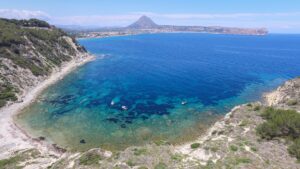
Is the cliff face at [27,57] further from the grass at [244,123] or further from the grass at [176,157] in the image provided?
the grass at [244,123]

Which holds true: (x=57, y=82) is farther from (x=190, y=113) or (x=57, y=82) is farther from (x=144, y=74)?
(x=190, y=113)

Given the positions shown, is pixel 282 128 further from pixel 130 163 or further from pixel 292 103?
pixel 130 163

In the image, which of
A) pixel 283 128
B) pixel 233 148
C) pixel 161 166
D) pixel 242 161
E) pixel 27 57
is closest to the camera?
pixel 161 166

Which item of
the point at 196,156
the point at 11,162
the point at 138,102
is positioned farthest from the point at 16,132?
the point at 196,156

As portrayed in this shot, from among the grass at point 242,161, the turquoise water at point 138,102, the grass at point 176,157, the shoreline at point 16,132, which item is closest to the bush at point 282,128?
the grass at point 242,161

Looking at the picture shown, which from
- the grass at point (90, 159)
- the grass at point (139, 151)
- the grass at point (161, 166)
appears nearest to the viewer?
the grass at point (161, 166)

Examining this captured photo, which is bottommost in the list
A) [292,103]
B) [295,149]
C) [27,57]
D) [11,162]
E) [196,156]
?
[11,162]

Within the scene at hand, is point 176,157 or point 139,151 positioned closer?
point 176,157

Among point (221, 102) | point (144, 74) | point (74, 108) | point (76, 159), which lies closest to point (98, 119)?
point (74, 108)
